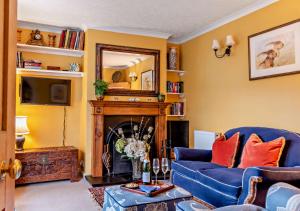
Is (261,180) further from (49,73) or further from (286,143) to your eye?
(49,73)

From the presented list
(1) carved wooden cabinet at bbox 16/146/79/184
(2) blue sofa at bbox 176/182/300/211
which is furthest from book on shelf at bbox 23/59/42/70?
(2) blue sofa at bbox 176/182/300/211

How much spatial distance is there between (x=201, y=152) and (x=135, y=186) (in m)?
1.38

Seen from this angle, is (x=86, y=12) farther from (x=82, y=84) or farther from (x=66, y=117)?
(x=66, y=117)

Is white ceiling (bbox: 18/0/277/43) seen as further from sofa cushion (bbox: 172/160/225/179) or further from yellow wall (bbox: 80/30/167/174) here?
sofa cushion (bbox: 172/160/225/179)

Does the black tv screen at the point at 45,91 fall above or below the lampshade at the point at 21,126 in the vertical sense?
above

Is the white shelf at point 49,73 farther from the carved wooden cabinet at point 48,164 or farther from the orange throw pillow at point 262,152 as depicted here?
the orange throw pillow at point 262,152

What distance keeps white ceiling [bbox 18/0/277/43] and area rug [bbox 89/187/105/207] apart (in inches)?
100

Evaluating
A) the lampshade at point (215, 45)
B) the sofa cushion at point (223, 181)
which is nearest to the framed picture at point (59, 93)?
the lampshade at point (215, 45)

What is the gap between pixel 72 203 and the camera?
3.06 m

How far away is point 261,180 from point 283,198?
37.5 inches

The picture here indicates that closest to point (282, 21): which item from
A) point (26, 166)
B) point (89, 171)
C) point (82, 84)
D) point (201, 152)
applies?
point (201, 152)

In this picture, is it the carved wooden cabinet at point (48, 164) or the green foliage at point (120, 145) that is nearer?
the carved wooden cabinet at point (48, 164)

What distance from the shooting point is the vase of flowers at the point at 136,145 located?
12.4 ft

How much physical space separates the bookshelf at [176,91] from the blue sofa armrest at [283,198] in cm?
377
